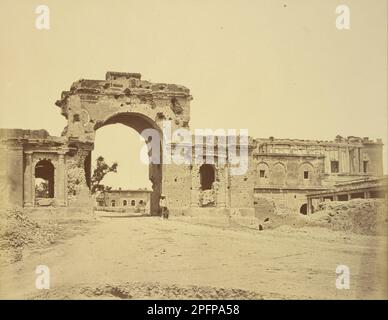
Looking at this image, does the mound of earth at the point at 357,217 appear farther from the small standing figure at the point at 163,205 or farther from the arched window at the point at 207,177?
the arched window at the point at 207,177

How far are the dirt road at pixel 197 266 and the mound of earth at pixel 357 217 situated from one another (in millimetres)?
1780

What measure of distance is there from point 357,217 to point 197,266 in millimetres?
10532

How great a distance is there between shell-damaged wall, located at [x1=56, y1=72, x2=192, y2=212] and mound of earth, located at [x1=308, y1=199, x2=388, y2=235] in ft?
23.6

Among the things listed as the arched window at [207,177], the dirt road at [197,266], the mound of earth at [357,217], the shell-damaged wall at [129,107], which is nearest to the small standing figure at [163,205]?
the shell-damaged wall at [129,107]

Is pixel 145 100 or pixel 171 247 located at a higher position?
pixel 145 100

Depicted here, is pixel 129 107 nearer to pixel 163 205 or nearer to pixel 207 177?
pixel 163 205

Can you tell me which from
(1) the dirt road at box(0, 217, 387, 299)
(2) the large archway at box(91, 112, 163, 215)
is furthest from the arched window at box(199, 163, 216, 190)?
(1) the dirt road at box(0, 217, 387, 299)

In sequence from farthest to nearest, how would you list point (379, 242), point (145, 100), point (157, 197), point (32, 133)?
point (157, 197), point (145, 100), point (32, 133), point (379, 242)

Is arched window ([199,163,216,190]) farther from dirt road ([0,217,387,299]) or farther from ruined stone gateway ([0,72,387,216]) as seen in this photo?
dirt road ([0,217,387,299])

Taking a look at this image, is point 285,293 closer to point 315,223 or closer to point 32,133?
point 315,223

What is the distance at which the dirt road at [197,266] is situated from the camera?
14352 millimetres

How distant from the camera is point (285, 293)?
1402cm
